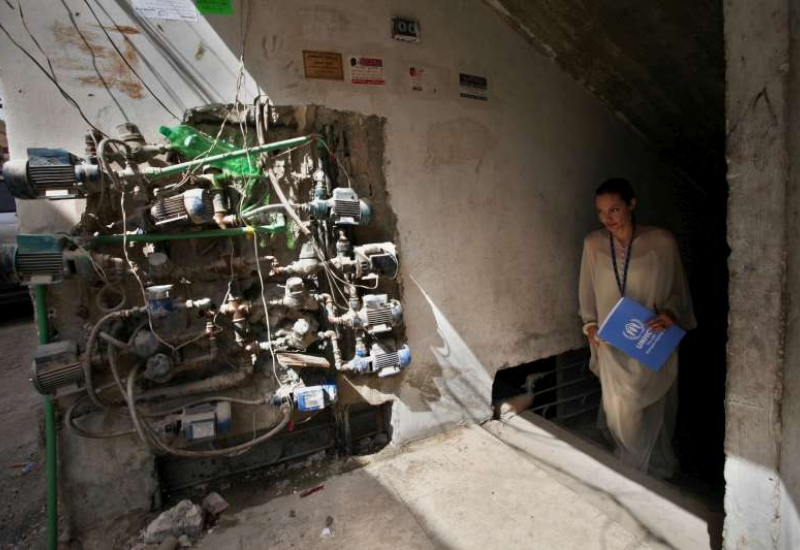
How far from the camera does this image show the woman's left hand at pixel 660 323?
2203mm

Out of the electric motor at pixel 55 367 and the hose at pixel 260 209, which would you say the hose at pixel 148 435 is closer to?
the electric motor at pixel 55 367

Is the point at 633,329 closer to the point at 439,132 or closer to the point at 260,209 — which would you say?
the point at 439,132

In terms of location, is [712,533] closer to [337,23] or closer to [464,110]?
[464,110]

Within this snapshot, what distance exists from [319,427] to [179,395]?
2.79 ft

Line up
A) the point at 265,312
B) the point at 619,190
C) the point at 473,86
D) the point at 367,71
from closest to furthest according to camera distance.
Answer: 1. the point at 265,312
2. the point at 367,71
3. the point at 619,190
4. the point at 473,86

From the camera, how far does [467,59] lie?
8.00 ft

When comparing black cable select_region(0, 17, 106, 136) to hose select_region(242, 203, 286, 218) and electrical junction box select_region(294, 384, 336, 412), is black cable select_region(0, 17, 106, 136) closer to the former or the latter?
hose select_region(242, 203, 286, 218)

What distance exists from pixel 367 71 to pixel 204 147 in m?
0.98

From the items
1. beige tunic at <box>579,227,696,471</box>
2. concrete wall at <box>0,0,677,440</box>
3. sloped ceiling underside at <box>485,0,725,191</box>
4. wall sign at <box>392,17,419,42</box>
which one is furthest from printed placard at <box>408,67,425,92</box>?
beige tunic at <box>579,227,696,471</box>

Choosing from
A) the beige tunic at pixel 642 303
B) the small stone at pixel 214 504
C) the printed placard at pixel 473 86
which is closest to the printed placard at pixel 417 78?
the printed placard at pixel 473 86

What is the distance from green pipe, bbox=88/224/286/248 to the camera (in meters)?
1.71

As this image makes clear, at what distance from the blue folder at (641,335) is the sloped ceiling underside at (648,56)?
5.20 feet

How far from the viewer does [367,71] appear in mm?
2166

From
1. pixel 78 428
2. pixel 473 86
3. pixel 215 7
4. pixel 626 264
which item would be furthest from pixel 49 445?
pixel 626 264
